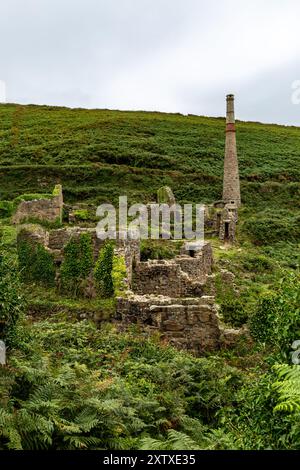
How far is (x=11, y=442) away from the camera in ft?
19.7

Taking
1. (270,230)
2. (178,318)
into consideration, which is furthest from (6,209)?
(178,318)

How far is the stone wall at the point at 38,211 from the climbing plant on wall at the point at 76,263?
9.30m

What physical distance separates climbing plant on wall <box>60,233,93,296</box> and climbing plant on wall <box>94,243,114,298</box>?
433 millimetres

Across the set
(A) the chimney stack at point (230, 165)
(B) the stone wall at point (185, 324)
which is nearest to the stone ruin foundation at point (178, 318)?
(B) the stone wall at point (185, 324)

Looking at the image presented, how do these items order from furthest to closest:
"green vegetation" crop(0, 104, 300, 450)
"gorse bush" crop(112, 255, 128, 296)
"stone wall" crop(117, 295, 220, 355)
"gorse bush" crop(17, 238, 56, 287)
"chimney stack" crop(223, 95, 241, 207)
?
"chimney stack" crop(223, 95, 241, 207), "gorse bush" crop(17, 238, 56, 287), "gorse bush" crop(112, 255, 128, 296), "stone wall" crop(117, 295, 220, 355), "green vegetation" crop(0, 104, 300, 450)

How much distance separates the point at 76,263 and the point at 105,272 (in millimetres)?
1125

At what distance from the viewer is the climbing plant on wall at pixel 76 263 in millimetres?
15453

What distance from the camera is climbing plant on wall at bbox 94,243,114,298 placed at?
14750mm

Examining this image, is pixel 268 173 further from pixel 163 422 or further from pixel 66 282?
pixel 163 422

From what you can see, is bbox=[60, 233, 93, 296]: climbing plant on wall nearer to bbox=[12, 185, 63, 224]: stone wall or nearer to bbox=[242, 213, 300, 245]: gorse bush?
bbox=[12, 185, 63, 224]: stone wall

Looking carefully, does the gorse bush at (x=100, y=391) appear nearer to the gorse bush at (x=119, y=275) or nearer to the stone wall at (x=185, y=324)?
the stone wall at (x=185, y=324)

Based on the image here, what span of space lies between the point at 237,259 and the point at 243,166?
32.3 m

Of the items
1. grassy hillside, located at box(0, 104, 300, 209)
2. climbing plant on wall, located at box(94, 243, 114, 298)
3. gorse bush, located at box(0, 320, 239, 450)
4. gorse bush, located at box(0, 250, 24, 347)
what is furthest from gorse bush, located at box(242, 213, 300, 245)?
gorse bush, located at box(0, 250, 24, 347)
